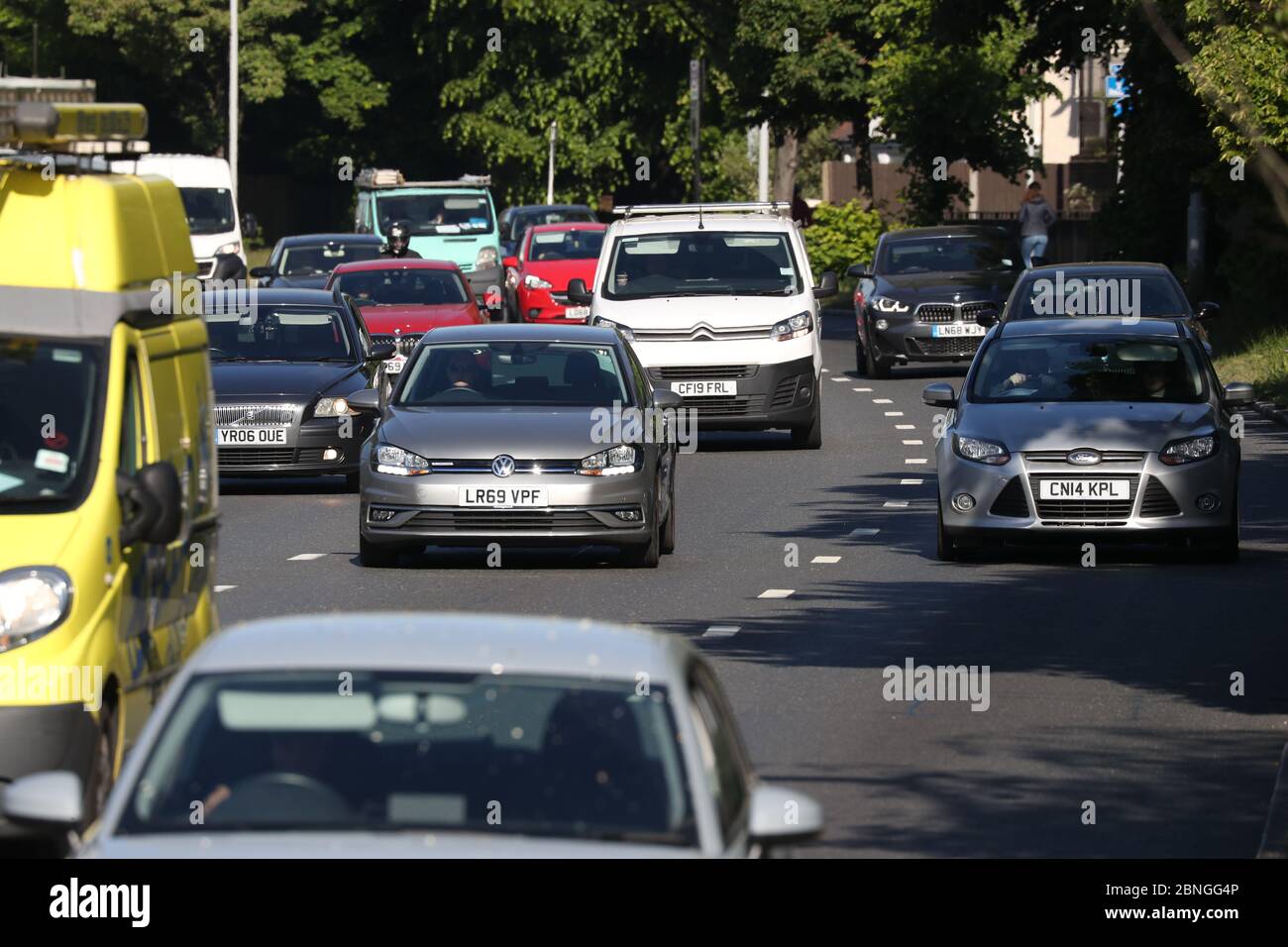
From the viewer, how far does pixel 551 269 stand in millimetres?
39312

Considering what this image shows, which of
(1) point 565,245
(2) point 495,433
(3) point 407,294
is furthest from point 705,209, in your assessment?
(1) point 565,245

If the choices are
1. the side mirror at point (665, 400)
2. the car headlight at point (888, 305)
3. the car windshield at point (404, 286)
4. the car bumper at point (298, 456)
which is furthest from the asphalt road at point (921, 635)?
the car headlight at point (888, 305)

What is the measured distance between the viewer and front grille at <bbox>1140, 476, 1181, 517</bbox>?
1659 centimetres

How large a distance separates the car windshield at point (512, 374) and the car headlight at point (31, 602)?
906 cm

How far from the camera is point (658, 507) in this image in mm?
16781

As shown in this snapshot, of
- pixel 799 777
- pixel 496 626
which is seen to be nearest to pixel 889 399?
pixel 799 777

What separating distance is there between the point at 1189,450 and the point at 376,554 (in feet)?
16.4

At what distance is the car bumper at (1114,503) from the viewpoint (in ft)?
54.4

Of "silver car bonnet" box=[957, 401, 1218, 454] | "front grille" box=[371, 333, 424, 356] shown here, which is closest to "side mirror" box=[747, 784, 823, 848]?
"silver car bonnet" box=[957, 401, 1218, 454]

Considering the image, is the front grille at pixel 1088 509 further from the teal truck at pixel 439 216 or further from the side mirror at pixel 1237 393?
the teal truck at pixel 439 216

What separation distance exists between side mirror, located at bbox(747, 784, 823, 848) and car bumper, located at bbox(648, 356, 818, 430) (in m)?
18.1

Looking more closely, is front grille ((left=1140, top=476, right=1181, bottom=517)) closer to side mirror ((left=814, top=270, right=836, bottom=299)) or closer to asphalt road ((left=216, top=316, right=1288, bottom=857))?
asphalt road ((left=216, top=316, right=1288, bottom=857))
